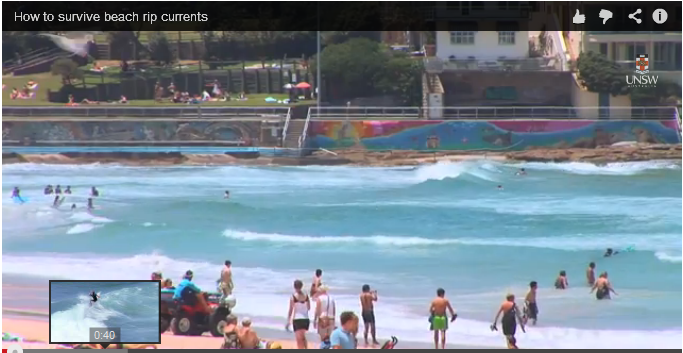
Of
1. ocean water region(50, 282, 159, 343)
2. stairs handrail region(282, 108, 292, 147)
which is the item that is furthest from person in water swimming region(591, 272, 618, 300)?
ocean water region(50, 282, 159, 343)

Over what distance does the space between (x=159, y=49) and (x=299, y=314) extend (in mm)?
2686

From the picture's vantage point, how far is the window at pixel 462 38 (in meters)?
10.1

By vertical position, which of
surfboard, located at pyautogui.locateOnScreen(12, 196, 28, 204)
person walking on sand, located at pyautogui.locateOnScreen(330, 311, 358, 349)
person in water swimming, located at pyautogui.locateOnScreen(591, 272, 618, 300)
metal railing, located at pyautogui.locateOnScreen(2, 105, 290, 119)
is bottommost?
person walking on sand, located at pyautogui.locateOnScreen(330, 311, 358, 349)

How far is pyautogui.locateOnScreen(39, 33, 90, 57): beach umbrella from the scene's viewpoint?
10.3m

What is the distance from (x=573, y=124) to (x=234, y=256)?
3.19m

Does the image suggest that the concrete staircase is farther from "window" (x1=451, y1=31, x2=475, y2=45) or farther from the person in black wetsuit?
the person in black wetsuit

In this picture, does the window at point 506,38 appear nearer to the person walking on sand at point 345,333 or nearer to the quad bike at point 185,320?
the person walking on sand at point 345,333

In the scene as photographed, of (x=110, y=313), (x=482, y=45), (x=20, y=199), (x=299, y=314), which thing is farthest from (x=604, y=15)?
(x=20, y=199)

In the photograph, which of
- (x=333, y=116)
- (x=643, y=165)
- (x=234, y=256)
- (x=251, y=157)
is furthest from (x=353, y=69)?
(x=643, y=165)

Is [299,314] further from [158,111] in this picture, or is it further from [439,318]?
[158,111]

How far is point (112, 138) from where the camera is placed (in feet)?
34.7

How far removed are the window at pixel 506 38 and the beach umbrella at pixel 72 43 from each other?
358 centimetres

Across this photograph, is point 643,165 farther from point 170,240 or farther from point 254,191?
point 170,240

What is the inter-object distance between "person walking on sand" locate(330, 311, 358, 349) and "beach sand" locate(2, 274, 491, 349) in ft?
0.72
